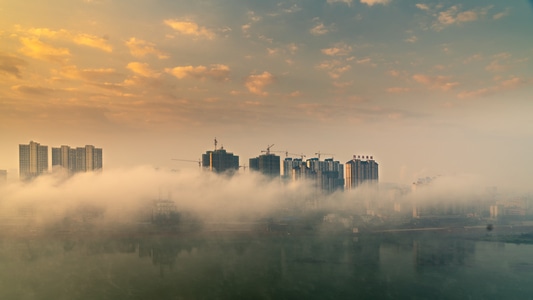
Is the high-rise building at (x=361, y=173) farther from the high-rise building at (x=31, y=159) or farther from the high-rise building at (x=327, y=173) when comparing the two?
the high-rise building at (x=31, y=159)

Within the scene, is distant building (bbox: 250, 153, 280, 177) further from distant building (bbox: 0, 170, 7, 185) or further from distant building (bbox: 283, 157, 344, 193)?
distant building (bbox: 0, 170, 7, 185)

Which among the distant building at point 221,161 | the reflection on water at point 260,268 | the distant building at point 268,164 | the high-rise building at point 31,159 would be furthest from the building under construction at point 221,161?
Result: the high-rise building at point 31,159

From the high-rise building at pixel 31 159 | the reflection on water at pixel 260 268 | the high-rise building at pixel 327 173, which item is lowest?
the reflection on water at pixel 260 268

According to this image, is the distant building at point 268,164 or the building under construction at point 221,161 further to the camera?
the distant building at point 268,164

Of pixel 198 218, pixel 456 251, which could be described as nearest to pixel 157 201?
pixel 198 218

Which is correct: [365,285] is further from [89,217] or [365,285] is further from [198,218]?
[89,217]

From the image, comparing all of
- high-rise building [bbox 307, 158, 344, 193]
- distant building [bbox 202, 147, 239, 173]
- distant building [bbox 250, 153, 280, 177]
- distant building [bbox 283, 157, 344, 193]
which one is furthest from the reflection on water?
high-rise building [bbox 307, 158, 344, 193]

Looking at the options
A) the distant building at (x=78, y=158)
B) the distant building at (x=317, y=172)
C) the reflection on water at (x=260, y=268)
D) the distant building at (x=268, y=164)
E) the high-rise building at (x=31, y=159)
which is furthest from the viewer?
the distant building at (x=317, y=172)
